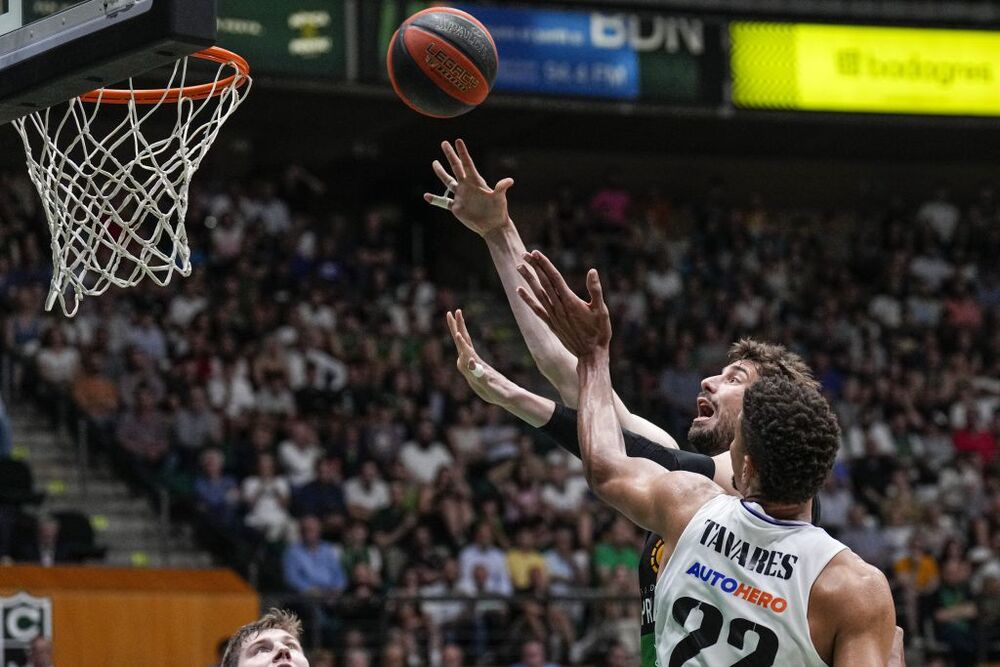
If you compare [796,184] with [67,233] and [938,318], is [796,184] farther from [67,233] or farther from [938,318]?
[67,233]

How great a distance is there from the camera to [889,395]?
15.6 meters

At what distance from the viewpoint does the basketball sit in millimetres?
5473

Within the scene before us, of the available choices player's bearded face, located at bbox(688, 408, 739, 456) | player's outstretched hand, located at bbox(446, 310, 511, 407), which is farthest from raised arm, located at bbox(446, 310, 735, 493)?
player's bearded face, located at bbox(688, 408, 739, 456)

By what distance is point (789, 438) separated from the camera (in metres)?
3.24

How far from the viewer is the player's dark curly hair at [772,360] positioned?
150 inches

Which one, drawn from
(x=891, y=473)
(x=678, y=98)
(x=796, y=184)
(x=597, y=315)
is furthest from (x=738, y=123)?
(x=597, y=315)

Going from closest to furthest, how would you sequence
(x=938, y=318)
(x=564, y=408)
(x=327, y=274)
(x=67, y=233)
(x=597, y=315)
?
(x=597, y=315)
(x=564, y=408)
(x=67, y=233)
(x=327, y=274)
(x=938, y=318)

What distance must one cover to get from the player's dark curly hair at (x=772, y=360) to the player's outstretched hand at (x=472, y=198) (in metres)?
0.97

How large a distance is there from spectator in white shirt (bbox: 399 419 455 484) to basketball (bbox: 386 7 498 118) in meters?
7.28

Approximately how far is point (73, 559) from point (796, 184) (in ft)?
38.2

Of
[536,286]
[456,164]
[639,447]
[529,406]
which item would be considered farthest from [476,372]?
[536,286]

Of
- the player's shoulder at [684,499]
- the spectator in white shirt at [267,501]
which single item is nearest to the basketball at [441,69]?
the player's shoulder at [684,499]

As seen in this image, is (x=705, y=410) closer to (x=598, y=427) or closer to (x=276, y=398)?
(x=598, y=427)

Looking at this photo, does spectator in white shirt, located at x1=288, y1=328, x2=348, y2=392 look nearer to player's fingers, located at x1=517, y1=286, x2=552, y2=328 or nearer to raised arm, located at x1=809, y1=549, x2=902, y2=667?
player's fingers, located at x1=517, y1=286, x2=552, y2=328
